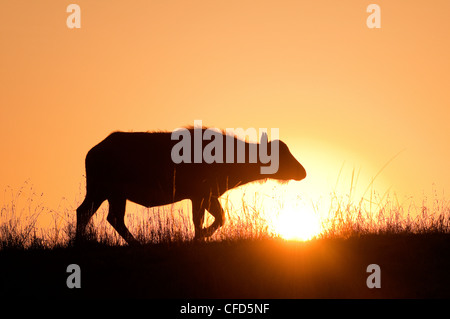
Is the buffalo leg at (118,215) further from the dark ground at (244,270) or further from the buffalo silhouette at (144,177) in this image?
the dark ground at (244,270)

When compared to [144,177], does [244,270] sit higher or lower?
lower

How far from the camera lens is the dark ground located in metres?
9.18

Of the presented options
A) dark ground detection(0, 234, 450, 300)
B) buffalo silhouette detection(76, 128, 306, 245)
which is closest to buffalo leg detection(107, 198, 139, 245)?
buffalo silhouette detection(76, 128, 306, 245)

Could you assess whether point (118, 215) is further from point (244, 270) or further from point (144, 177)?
point (244, 270)

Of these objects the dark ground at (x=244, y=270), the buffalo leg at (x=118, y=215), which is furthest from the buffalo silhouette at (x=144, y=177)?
the dark ground at (x=244, y=270)

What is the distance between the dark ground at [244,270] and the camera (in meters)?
9.18

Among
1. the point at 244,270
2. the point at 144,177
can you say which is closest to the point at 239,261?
→ the point at 244,270

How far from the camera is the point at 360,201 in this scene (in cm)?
1275

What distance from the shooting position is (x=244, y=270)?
9.73 metres

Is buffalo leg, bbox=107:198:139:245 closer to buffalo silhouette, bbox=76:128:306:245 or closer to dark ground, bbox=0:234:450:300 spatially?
buffalo silhouette, bbox=76:128:306:245

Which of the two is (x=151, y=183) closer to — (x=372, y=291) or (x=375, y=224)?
(x=375, y=224)
